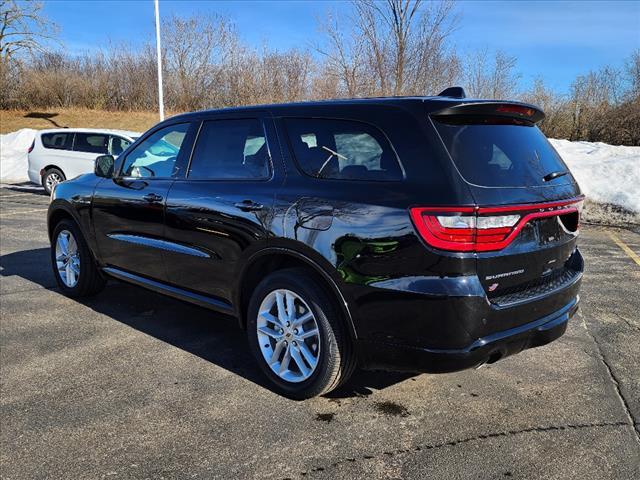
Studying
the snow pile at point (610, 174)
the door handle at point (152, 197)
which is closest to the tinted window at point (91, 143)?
the door handle at point (152, 197)

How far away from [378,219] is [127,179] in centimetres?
270

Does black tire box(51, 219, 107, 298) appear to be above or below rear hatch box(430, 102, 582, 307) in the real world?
below

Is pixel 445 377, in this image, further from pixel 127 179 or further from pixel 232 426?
pixel 127 179

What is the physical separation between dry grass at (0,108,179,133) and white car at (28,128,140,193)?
1150cm

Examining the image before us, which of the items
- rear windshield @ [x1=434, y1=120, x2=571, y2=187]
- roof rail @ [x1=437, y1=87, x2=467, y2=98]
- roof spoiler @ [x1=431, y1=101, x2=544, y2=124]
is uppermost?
roof rail @ [x1=437, y1=87, x2=467, y2=98]

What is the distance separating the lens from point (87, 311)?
5055 millimetres

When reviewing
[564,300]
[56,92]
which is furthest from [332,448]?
[56,92]

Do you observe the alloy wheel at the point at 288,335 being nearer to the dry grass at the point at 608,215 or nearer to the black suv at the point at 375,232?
the black suv at the point at 375,232

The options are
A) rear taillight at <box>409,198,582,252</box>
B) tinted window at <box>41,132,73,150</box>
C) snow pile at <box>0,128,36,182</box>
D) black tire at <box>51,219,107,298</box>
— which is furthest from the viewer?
snow pile at <box>0,128,36,182</box>

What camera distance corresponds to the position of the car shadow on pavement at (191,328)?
12.0 ft

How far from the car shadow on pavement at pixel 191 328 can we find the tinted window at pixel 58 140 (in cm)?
904

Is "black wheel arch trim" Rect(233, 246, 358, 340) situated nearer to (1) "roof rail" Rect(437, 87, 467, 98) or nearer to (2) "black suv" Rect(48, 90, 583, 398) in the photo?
(2) "black suv" Rect(48, 90, 583, 398)

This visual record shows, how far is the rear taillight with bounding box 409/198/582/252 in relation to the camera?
8.52 feet

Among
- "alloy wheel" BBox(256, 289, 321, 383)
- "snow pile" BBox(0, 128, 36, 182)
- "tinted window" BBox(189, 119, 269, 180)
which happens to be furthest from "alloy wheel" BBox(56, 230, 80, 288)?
"snow pile" BBox(0, 128, 36, 182)
